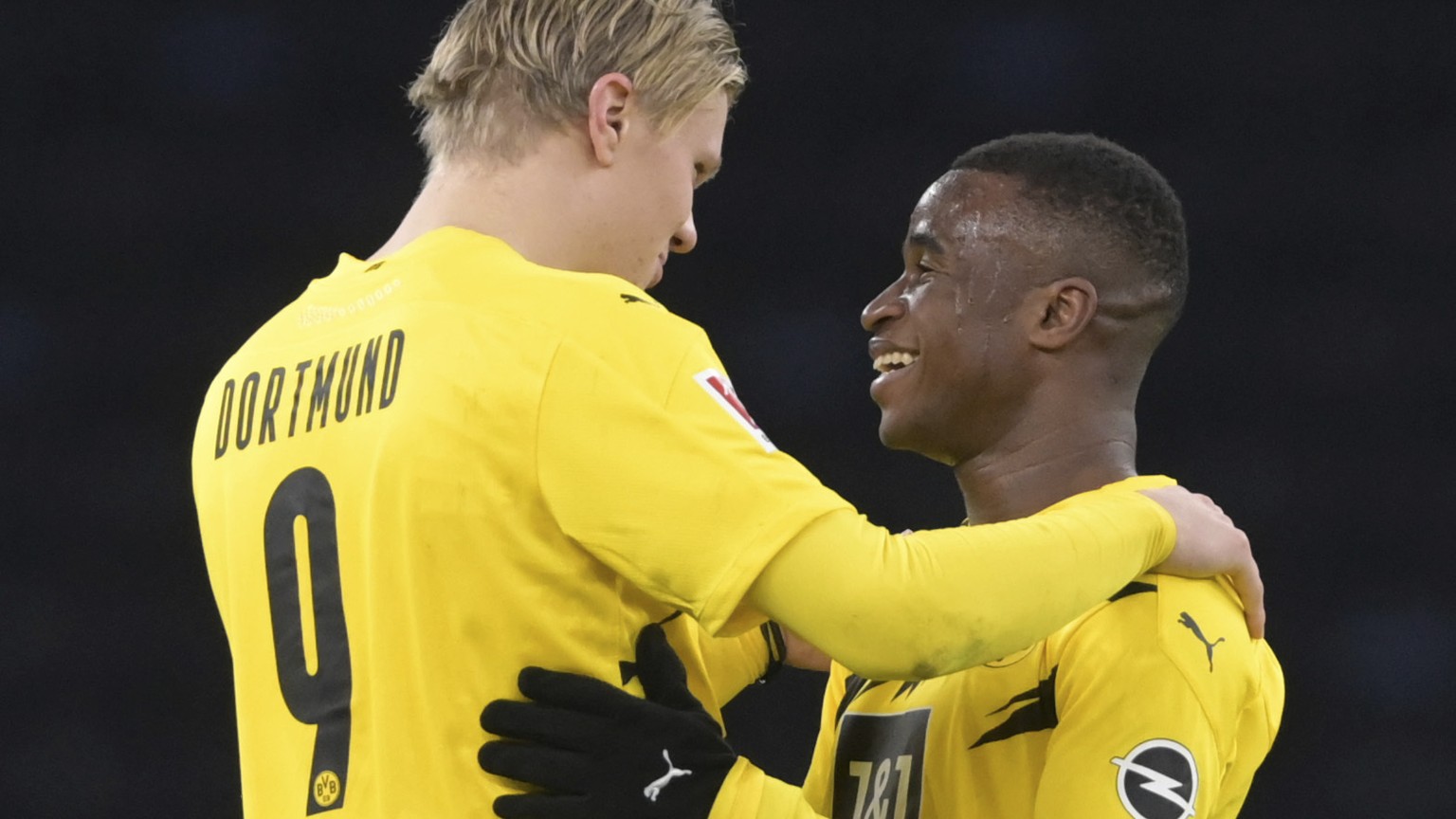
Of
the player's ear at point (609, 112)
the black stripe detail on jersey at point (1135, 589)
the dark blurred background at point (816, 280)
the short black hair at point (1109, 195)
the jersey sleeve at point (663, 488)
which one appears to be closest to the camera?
the jersey sleeve at point (663, 488)

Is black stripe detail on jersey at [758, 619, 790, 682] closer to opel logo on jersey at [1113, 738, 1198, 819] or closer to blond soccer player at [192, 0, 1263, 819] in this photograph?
blond soccer player at [192, 0, 1263, 819]

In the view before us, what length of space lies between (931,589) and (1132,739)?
43cm

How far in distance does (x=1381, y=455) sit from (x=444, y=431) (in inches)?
173

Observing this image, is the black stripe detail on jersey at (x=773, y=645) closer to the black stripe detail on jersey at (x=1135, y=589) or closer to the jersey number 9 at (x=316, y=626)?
the black stripe detail on jersey at (x=1135, y=589)

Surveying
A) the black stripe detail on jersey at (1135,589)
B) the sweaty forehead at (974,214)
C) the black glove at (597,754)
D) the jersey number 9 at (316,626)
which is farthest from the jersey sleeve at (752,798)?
the sweaty forehead at (974,214)

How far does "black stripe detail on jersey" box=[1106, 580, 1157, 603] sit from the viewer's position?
2035 mm

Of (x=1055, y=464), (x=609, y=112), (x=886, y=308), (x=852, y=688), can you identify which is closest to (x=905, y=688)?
(x=852, y=688)

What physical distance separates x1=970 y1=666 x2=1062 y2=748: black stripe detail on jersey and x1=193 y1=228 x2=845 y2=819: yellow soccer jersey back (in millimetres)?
491

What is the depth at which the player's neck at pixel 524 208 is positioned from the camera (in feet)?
6.23

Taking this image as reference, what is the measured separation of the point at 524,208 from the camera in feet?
6.25

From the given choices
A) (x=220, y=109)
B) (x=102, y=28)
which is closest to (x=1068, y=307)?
(x=220, y=109)

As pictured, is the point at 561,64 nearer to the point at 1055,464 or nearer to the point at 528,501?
the point at 528,501

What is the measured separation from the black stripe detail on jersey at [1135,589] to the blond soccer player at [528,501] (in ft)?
0.33

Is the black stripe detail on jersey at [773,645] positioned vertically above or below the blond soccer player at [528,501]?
below
